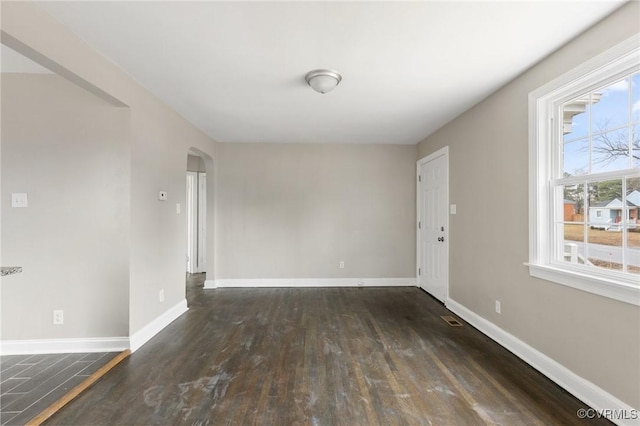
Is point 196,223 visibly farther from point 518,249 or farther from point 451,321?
point 518,249

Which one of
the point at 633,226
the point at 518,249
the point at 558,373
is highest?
the point at 633,226

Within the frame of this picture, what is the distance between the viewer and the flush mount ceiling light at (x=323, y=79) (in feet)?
7.32

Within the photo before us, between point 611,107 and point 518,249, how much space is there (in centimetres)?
121

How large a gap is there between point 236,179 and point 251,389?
3412 mm

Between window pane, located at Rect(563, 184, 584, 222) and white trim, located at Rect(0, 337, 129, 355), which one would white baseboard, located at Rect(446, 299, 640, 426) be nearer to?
window pane, located at Rect(563, 184, 584, 222)

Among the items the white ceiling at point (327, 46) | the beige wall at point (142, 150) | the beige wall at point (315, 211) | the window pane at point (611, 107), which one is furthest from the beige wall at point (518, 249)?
the beige wall at point (142, 150)

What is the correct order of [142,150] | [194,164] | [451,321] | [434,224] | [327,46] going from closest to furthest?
[327,46], [142,150], [451,321], [434,224], [194,164]

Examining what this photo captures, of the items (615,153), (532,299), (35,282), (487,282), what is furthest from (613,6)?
(35,282)

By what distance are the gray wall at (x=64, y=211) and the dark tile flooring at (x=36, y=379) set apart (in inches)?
7.6

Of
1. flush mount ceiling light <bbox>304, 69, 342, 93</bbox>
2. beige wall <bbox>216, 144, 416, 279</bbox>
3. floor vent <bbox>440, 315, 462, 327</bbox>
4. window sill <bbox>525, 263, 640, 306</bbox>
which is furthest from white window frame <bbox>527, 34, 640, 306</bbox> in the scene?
beige wall <bbox>216, 144, 416, 279</bbox>

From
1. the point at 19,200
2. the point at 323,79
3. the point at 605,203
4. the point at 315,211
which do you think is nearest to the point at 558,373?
the point at 605,203

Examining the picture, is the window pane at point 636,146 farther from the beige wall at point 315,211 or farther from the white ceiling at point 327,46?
the beige wall at point 315,211

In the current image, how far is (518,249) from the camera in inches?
92.7

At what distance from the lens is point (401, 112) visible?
3189 millimetres
